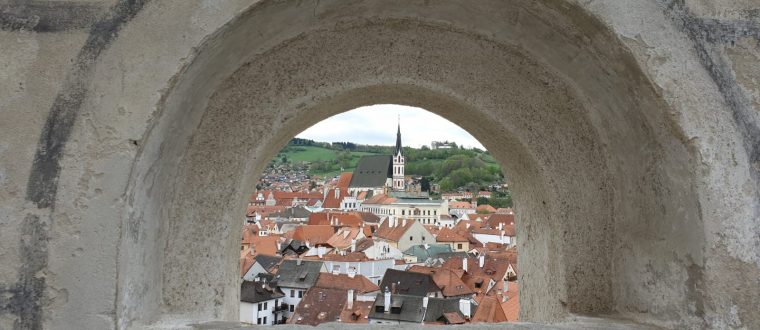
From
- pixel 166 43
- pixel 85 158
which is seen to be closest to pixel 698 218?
pixel 166 43

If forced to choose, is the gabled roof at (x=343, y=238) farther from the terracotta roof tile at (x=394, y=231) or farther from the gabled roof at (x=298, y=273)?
the gabled roof at (x=298, y=273)

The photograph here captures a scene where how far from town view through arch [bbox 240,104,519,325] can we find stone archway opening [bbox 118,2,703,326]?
2.48 ft

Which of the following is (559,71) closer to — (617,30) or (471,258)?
(617,30)

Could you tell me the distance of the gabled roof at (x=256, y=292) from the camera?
106 ft

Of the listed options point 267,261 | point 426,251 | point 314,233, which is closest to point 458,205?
point 426,251

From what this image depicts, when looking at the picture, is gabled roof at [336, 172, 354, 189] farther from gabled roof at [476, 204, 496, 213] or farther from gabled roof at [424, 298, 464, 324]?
gabled roof at [424, 298, 464, 324]

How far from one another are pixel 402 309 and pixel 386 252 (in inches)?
578

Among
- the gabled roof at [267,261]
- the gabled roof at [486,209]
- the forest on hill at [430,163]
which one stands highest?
the forest on hill at [430,163]

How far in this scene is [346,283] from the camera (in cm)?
3194

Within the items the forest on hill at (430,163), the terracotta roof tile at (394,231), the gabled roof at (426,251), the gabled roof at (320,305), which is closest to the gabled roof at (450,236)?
the gabled roof at (426,251)

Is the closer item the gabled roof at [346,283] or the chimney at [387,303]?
the chimney at [387,303]

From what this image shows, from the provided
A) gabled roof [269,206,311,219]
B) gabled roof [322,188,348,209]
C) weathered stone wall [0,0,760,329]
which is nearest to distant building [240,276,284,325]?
gabled roof [269,206,311,219]

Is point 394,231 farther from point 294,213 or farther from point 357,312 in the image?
point 357,312

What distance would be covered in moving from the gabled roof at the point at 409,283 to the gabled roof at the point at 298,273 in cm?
460
